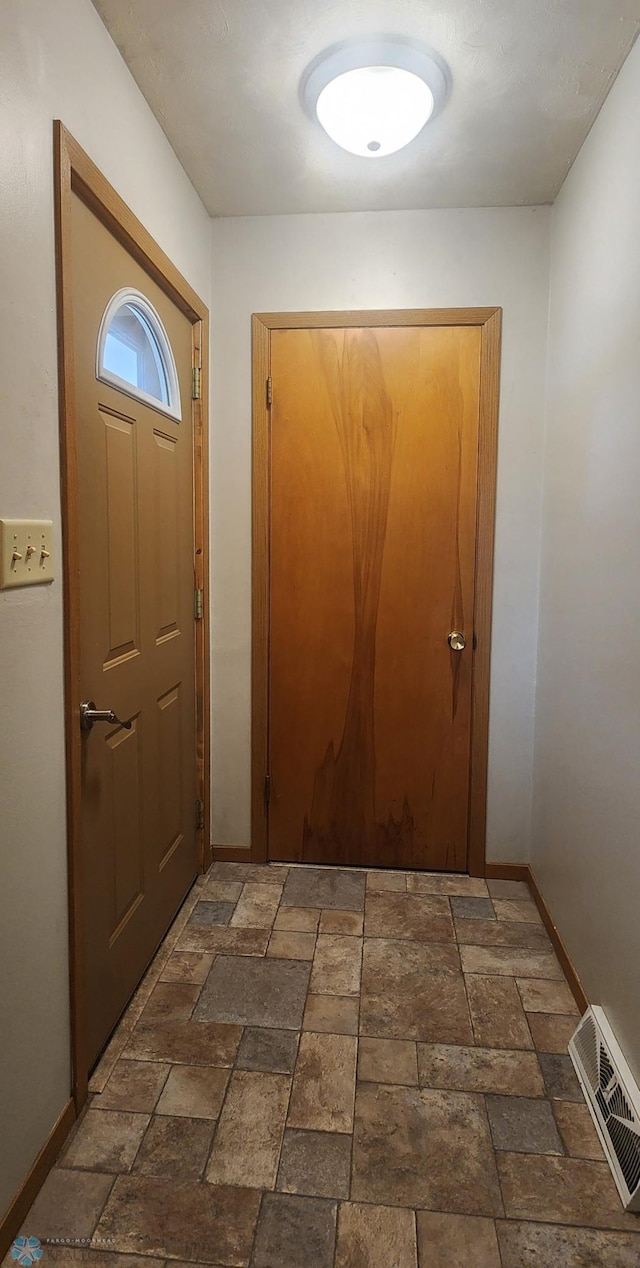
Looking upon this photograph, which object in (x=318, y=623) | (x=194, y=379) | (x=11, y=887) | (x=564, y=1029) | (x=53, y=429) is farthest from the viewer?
(x=318, y=623)

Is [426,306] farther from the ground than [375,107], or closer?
closer

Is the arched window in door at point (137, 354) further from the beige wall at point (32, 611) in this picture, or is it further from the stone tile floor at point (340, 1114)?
the stone tile floor at point (340, 1114)

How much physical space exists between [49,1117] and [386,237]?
2.73 meters

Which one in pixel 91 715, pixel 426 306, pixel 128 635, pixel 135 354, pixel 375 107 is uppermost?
pixel 375 107

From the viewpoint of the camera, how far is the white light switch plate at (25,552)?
3.90ft

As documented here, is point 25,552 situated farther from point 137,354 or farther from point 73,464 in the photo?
point 137,354

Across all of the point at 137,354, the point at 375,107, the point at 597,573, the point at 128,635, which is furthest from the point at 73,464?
the point at 597,573

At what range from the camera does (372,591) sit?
2598 millimetres

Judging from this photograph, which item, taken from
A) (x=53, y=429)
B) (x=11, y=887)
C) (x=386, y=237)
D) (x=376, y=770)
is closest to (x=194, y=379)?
(x=386, y=237)

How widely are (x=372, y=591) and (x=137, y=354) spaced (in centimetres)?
115

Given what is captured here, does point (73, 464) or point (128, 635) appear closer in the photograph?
point (73, 464)

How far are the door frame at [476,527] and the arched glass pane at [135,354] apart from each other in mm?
529

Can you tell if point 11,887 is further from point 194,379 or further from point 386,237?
point 386,237

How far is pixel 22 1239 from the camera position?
125 centimetres
